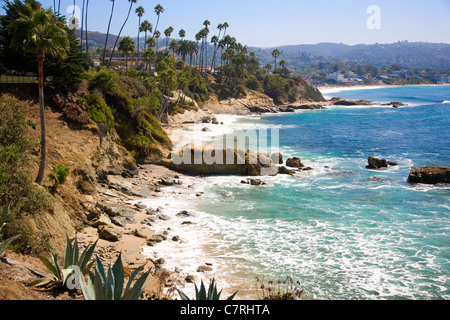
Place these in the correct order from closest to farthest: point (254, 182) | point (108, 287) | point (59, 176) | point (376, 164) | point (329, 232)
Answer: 1. point (108, 287)
2. point (59, 176)
3. point (329, 232)
4. point (254, 182)
5. point (376, 164)

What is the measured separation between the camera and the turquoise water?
16141 millimetres

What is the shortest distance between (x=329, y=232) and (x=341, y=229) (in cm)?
101

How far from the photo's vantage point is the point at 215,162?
33.3m

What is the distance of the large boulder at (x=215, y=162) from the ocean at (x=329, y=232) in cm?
147

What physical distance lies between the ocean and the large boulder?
1.47 metres

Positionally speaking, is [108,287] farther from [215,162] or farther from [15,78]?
[15,78]

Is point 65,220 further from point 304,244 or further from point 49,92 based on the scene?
point 49,92

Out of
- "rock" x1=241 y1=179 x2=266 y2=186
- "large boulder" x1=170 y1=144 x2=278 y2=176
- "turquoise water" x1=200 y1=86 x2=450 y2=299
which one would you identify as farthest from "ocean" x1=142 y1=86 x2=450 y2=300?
"large boulder" x1=170 y1=144 x2=278 y2=176

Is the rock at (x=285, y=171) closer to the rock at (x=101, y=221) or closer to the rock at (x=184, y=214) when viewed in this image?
the rock at (x=184, y=214)

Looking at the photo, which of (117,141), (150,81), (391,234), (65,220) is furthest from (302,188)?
(150,81)

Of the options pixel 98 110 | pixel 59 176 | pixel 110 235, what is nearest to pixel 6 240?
pixel 110 235

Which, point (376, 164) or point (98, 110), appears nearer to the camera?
point (98, 110)

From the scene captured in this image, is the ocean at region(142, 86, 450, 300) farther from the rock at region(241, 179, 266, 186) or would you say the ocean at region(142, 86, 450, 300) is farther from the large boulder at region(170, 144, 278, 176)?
the large boulder at region(170, 144, 278, 176)

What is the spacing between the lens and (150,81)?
5847 centimetres
